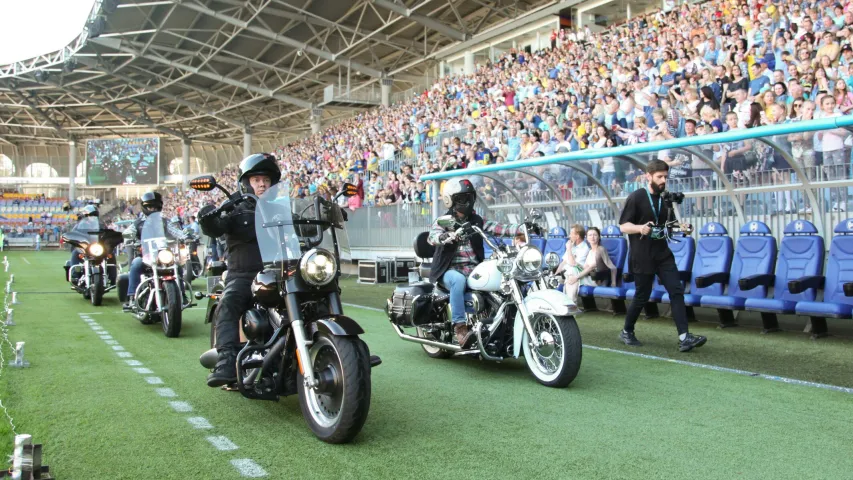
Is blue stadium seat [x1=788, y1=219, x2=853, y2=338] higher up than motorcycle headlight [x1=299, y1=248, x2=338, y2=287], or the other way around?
motorcycle headlight [x1=299, y1=248, x2=338, y2=287]

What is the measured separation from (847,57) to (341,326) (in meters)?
10.5

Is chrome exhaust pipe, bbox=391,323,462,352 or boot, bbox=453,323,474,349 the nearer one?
boot, bbox=453,323,474,349

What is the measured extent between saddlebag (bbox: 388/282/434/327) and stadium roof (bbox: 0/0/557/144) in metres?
24.4

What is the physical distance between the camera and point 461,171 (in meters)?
12.1

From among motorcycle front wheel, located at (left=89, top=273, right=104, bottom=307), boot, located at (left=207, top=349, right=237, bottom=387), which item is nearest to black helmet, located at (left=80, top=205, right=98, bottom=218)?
motorcycle front wheel, located at (left=89, top=273, right=104, bottom=307)

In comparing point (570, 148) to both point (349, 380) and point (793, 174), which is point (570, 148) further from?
point (349, 380)

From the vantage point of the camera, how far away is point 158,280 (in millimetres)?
8938

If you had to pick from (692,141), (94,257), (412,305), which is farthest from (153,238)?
(692,141)

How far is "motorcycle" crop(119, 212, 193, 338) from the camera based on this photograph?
338 inches

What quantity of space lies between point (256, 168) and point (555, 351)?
2.63 meters

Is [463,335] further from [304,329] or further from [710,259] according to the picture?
[710,259]

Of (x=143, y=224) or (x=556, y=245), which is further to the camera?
(x=556, y=245)

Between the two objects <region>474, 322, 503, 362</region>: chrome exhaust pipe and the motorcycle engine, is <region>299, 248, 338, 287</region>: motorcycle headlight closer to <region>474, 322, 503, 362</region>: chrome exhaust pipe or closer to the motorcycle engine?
the motorcycle engine

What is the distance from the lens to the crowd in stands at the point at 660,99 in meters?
10.1
